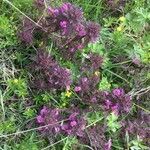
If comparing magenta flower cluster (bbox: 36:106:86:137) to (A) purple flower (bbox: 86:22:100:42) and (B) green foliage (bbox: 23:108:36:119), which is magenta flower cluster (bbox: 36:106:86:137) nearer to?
(B) green foliage (bbox: 23:108:36:119)

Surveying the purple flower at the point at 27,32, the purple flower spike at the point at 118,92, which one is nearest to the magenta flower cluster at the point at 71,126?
the purple flower spike at the point at 118,92

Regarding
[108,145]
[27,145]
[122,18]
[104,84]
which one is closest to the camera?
[27,145]

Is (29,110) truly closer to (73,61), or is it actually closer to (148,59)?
(73,61)

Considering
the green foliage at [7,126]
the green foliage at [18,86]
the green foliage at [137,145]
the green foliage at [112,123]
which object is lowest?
the green foliage at [137,145]

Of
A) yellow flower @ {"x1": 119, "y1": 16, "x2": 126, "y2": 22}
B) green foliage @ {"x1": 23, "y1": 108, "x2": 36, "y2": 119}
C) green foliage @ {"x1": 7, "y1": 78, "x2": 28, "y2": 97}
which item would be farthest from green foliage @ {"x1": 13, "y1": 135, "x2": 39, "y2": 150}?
yellow flower @ {"x1": 119, "y1": 16, "x2": 126, "y2": 22}

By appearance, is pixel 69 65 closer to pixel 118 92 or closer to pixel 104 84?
pixel 104 84

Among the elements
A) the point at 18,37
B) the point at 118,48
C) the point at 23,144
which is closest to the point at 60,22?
the point at 18,37

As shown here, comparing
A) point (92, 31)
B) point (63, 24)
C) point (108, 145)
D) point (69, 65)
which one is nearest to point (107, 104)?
point (108, 145)

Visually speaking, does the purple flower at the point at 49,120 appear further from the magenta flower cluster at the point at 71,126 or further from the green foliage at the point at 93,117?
the green foliage at the point at 93,117
